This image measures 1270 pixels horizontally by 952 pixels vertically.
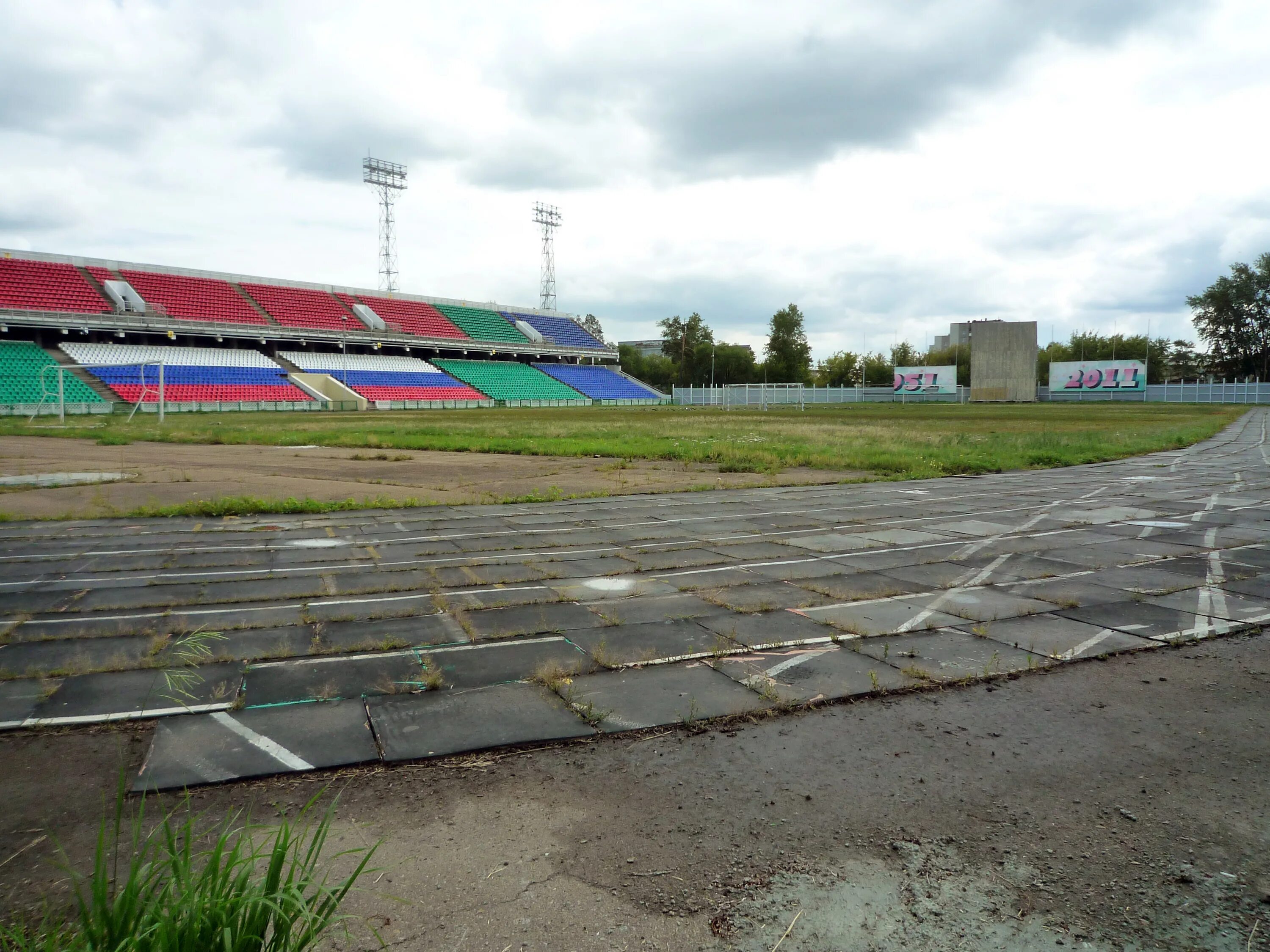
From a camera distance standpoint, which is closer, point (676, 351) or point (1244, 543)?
point (1244, 543)

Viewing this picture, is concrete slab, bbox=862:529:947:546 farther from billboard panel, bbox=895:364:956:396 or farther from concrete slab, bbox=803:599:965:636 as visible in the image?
billboard panel, bbox=895:364:956:396

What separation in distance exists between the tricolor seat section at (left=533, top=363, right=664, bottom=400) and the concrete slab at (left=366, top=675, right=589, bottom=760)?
73936 mm

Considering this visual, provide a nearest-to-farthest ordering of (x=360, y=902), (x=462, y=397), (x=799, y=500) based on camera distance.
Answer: (x=360, y=902)
(x=799, y=500)
(x=462, y=397)

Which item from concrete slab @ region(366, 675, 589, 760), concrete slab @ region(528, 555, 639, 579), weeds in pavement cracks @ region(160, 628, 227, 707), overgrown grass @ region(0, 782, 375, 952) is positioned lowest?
concrete slab @ region(366, 675, 589, 760)

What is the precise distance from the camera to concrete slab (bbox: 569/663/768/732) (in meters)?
3.77

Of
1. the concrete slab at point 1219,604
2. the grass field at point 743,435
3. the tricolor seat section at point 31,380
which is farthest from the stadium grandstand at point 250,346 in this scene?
the concrete slab at point 1219,604

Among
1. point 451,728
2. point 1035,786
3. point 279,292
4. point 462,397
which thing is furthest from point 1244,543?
point 279,292

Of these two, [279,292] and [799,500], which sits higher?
[279,292]

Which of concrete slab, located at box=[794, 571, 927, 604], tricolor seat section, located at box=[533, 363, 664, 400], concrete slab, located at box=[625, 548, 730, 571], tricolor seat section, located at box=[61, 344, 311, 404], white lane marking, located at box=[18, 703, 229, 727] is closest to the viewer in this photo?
white lane marking, located at box=[18, 703, 229, 727]

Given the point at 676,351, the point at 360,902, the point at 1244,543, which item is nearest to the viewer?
the point at 360,902

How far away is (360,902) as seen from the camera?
7.93 ft

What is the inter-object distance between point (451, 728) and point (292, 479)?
11.9 m

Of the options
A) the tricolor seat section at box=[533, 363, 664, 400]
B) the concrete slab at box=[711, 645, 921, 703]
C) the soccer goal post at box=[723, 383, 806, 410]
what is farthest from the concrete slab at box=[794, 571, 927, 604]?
the soccer goal post at box=[723, 383, 806, 410]

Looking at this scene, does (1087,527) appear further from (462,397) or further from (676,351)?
(676,351)
